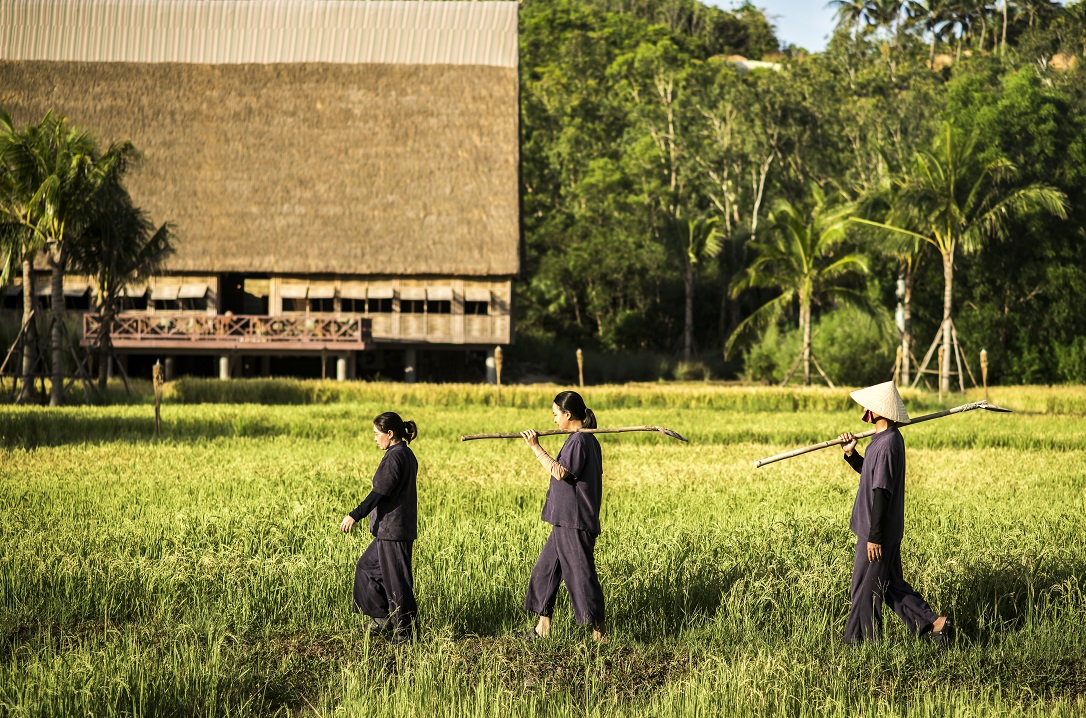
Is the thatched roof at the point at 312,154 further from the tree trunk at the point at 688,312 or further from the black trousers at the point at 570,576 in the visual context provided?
the black trousers at the point at 570,576

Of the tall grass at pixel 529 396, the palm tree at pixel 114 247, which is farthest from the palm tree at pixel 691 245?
the palm tree at pixel 114 247

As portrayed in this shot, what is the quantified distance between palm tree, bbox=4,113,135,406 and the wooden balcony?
6081 millimetres

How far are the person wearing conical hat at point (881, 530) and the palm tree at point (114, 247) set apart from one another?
56.5 feet

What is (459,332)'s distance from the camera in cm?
2827

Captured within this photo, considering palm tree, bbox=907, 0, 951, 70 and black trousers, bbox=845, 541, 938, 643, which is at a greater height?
palm tree, bbox=907, 0, 951, 70

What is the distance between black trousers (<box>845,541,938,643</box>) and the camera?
5.89 m

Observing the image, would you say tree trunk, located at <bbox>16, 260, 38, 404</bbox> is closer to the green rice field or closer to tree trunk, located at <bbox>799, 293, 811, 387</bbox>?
the green rice field

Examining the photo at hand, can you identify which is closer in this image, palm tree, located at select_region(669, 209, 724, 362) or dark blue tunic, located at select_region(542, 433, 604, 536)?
dark blue tunic, located at select_region(542, 433, 604, 536)

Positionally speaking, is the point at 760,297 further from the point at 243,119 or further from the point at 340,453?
the point at 340,453

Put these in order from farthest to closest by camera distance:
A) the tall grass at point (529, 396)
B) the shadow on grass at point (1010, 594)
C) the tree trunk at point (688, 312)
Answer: the tree trunk at point (688, 312)
the tall grass at point (529, 396)
the shadow on grass at point (1010, 594)

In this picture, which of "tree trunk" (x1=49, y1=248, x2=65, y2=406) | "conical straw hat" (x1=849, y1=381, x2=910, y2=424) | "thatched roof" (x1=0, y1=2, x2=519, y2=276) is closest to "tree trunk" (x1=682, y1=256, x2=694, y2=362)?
"thatched roof" (x1=0, y1=2, x2=519, y2=276)

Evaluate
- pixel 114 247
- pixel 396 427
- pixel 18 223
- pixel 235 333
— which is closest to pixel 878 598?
pixel 396 427

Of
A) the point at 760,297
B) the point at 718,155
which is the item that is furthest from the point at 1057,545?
the point at 718,155

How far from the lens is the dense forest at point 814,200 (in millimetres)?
28391
